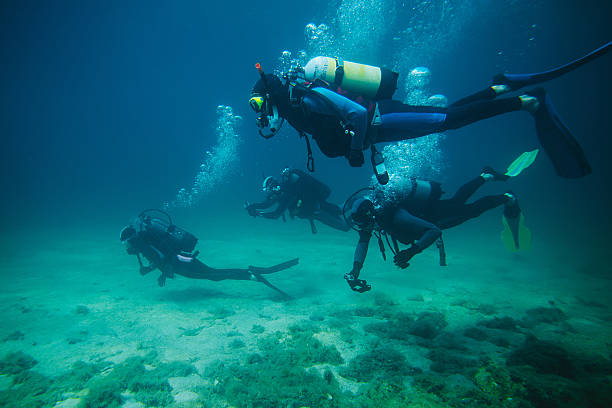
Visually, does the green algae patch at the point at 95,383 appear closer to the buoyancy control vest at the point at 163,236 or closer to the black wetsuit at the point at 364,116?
the buoyancy control vest at the point at 163,236

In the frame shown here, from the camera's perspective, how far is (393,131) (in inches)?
150

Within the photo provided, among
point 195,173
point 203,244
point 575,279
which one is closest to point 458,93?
point 575,279

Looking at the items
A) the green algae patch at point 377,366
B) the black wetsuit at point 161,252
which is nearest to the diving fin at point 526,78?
the green algae patch at point 377,366

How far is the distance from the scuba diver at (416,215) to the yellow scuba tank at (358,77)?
1.91 m

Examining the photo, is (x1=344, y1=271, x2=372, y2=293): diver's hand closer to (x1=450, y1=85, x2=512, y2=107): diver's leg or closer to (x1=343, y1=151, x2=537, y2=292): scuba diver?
(x1=343, y1=151, x2=537, y2=292): scuba diver

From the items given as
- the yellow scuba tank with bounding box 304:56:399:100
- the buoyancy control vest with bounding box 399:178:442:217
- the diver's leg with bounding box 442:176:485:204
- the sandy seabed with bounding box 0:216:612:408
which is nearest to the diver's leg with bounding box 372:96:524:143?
the yellow scuba tank with bounding box 304:56:399:100

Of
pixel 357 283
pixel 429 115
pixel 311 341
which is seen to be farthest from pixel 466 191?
pixel 311 341

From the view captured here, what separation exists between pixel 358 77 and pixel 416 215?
10.1 feet

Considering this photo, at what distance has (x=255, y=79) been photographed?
53.8 metres

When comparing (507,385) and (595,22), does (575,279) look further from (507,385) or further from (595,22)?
(595,22)

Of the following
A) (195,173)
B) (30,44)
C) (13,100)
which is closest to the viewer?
(30,44)

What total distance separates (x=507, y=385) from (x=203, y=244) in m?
19.2

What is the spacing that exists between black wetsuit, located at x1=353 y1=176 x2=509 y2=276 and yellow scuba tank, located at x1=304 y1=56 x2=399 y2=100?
210 cm

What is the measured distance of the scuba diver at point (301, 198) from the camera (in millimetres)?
8633
